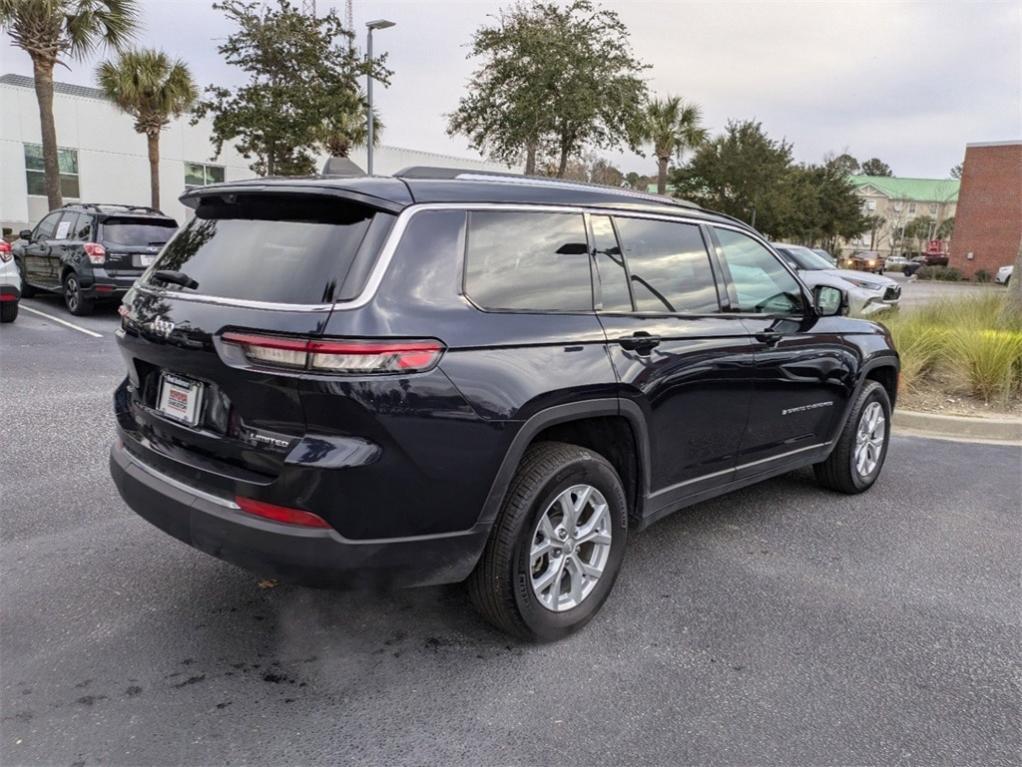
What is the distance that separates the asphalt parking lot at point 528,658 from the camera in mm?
2537

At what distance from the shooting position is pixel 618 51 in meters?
21.7

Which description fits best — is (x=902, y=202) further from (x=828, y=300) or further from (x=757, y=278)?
(x=757, y=278)

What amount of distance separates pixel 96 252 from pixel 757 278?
10691mm

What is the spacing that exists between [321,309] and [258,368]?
0.29 meters

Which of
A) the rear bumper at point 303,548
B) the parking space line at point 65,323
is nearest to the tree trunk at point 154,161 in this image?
the parking space line at point 65,323

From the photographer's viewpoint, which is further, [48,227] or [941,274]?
[941,274]

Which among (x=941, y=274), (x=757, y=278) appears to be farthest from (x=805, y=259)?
(x=941, y=274)

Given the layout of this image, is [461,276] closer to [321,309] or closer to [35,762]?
[321,309]

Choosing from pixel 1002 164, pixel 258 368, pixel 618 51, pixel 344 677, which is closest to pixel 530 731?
pixel 344 677

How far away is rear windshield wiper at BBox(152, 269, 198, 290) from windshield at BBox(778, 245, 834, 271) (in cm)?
1324

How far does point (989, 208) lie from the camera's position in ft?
143

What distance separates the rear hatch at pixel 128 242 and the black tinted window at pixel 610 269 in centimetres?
1014

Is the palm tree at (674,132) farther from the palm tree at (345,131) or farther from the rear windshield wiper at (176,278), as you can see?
the rear windshield wiper at (176,278)

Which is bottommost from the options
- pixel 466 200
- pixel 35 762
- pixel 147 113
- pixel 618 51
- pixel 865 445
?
pixel 35 762
